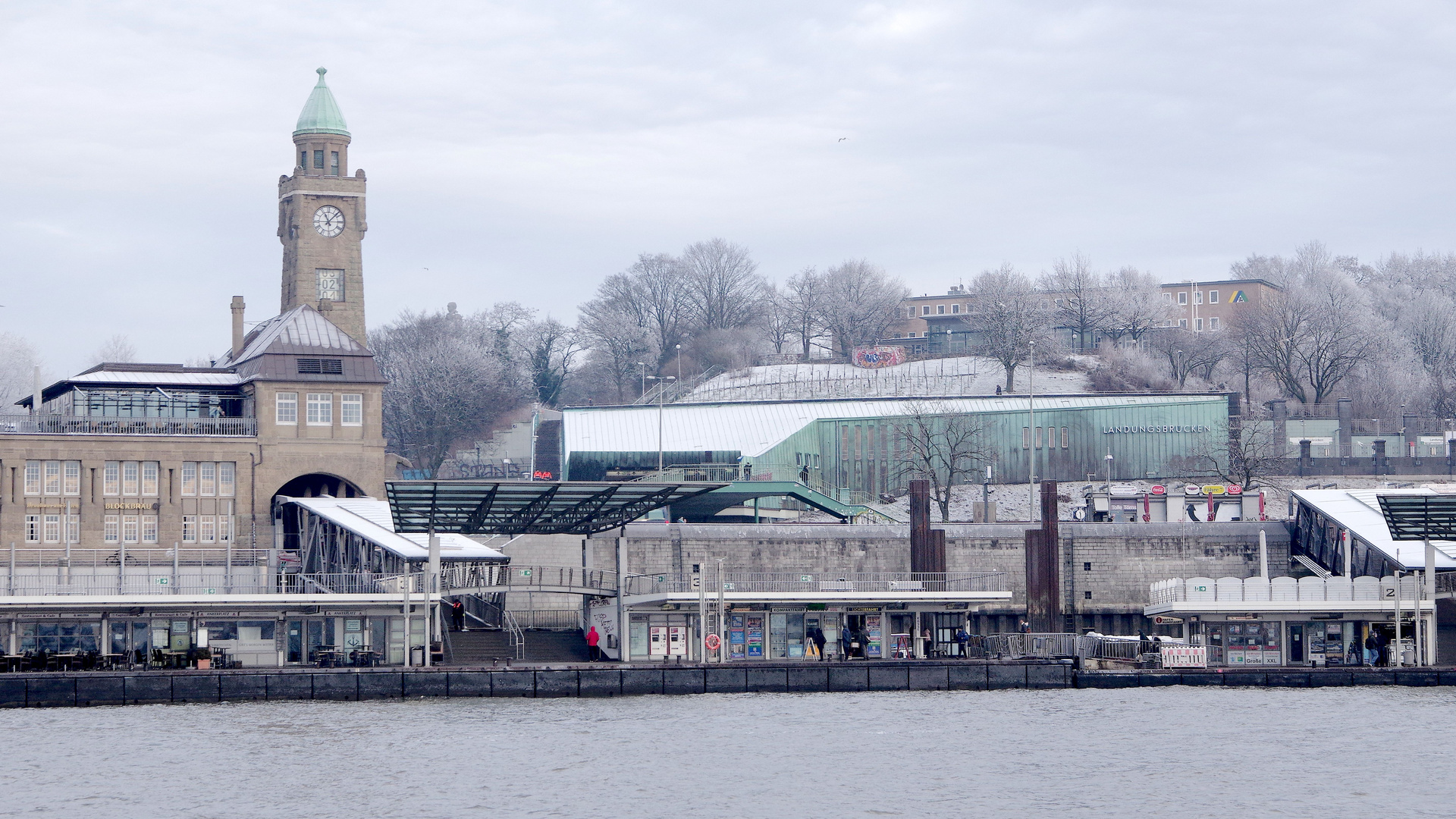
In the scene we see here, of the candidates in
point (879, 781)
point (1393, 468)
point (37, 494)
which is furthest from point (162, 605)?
point (1393, 468)

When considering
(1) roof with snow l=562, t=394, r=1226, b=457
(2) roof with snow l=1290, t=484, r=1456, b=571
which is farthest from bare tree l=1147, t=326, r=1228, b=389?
(2) roof with snow l=1290, t=484, r=1456, b=571

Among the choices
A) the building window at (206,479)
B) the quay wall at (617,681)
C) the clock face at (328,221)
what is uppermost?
the clock face at (328,221)

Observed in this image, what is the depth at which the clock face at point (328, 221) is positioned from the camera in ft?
315

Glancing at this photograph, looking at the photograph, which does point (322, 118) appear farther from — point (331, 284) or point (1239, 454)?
point (1239, 454)

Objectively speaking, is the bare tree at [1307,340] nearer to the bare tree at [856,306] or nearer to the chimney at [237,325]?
the bare tree at [856,306]

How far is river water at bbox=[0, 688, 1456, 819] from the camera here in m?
39.3

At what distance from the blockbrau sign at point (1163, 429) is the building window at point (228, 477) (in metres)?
44.4

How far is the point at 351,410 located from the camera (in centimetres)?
8419

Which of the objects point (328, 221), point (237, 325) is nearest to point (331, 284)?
point (328, 221)

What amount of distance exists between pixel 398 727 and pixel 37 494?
35729mm

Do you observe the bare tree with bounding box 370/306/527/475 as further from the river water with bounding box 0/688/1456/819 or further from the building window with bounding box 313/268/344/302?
the river water with bounding box 0/688/1456/819

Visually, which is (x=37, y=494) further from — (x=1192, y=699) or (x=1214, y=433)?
(x=1214, y=433)

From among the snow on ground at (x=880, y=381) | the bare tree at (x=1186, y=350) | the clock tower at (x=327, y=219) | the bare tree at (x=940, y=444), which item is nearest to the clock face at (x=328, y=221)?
the clock tower at (x=327, y=219)

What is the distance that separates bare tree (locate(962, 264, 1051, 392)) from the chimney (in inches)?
1834
